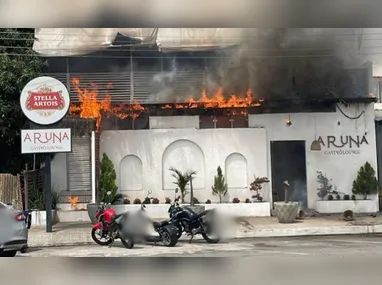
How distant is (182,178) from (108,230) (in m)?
4.88

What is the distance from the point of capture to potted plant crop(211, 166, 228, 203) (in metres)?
10.8

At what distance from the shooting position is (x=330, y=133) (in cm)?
1148

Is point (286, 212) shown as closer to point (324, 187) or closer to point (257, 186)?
point (257, 186)

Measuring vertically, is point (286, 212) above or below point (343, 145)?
below

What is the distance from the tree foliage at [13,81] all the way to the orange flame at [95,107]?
1136 mm


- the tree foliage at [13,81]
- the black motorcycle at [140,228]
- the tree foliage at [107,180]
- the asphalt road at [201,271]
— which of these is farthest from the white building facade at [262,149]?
the asphalt road at [201,271]

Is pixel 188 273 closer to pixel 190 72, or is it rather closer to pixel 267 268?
pixel 267 268

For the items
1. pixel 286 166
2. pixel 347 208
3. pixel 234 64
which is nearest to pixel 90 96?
pixel 234 64

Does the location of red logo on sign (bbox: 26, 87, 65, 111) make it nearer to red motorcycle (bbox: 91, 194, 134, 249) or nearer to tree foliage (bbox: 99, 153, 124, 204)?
tree foliage (bbox: 99, 153, 124, 204)

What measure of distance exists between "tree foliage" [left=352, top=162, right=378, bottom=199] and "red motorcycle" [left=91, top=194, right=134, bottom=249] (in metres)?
6.52

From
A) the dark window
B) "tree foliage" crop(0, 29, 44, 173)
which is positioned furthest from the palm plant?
"tree foliage" crop(0, 29, 44, 173)

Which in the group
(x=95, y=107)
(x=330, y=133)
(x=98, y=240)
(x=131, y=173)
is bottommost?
(x=98, y=240)

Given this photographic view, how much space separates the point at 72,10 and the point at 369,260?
5.24ft

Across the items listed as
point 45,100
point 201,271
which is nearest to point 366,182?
point 45,100
